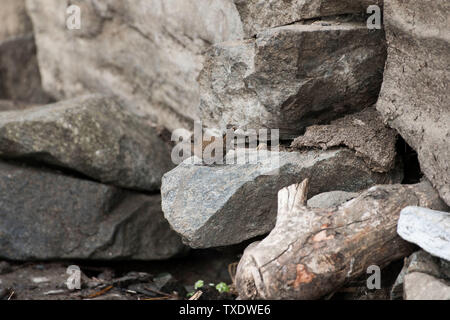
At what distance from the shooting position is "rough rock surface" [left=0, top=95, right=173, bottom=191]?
409 centimetres

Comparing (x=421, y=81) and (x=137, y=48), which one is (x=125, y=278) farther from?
(x=421, y=81)

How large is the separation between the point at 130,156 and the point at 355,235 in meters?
2.09

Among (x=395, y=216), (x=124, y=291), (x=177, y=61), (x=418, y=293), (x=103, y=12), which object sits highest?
(x=103, y=12)

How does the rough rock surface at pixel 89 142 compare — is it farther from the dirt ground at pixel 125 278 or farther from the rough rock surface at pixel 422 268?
the rough rock surface at pixel 422 268

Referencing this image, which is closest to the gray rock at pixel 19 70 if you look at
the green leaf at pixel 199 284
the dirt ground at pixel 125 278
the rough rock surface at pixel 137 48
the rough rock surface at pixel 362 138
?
the rough rock surface at pixel 137 48

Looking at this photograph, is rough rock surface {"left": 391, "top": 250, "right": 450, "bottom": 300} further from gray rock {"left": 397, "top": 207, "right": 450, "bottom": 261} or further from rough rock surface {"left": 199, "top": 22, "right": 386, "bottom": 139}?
rough rock surface {"left": 199, "top": 22, "right": 386, "bottom": 139}

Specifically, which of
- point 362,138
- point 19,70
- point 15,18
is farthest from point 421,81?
point 15,18

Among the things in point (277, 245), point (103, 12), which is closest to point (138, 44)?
point (103, 12)

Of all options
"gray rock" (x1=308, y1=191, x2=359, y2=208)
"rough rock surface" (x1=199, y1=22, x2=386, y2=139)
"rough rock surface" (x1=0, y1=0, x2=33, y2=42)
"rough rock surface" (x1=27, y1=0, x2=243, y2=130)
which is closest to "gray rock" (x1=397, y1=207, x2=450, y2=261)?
"gray rock" (x1=308, y1=191, x2=359, y2=208)

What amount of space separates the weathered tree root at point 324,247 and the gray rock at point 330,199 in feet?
0.43

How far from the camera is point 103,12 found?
5297 mm

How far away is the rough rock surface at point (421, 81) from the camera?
281 centimetres

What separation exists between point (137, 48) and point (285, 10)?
203 cm

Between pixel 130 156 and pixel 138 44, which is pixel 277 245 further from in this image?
pixel 138 44
